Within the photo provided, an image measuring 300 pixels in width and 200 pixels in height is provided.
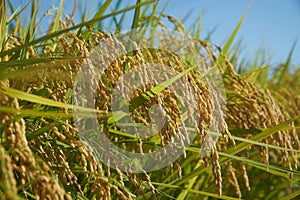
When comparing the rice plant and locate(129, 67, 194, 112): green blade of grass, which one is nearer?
the rice plant

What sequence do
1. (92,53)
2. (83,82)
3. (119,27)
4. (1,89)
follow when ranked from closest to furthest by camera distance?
(1,89), (83,82), (92,53), (119,27)

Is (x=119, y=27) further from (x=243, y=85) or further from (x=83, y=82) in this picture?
(x=83, y=82)

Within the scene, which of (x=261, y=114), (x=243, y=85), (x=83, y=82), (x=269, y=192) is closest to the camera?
(x=83, y=82)

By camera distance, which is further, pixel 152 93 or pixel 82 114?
pixel 152 93

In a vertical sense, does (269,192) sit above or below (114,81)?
below

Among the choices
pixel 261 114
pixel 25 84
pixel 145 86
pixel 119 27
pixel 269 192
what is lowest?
pixel 269 192

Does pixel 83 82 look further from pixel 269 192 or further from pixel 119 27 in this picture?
pixel 269 192

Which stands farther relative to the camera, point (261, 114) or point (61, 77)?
point (261, 114)

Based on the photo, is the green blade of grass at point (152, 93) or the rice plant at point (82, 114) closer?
the rice plant at point (82, 114)

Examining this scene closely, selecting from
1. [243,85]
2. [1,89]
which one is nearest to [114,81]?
[1,89]

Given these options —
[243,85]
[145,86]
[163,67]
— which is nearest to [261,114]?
[243,85]
